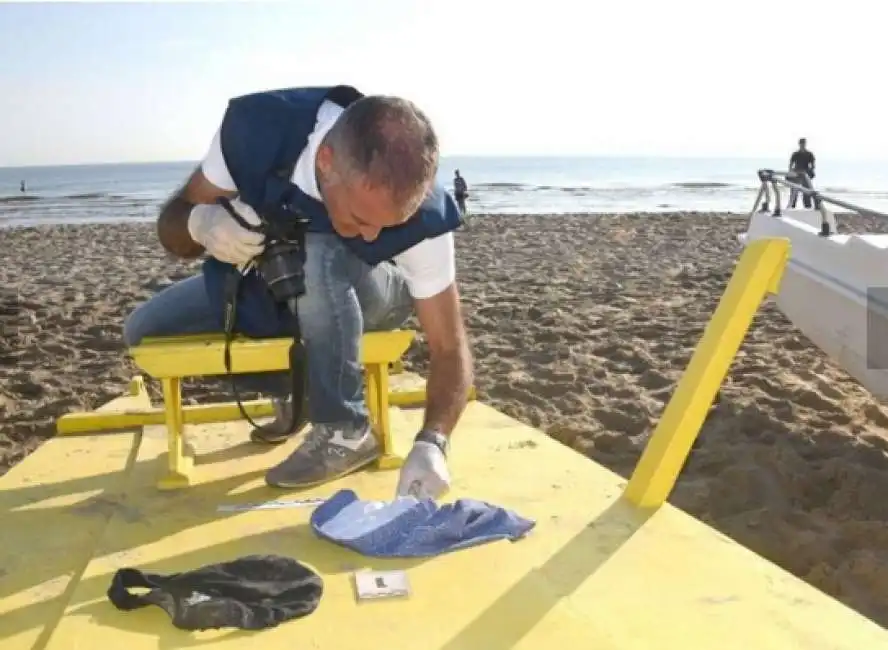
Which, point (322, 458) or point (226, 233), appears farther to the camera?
point (322, 458)

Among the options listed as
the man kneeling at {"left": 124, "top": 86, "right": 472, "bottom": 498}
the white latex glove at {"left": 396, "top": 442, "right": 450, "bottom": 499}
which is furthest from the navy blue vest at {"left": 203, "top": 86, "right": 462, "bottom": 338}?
the white latex glove at {"left": 396, "top": 442, "right": 450, "bottom": 499}

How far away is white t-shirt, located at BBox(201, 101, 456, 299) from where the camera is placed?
8.36 ft

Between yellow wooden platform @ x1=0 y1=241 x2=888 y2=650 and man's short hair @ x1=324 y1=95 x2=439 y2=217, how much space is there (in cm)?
82

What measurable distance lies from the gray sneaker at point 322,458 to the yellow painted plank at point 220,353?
0.72 feet

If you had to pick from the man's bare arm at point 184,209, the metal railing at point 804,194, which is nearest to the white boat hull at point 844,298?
the metal railing at point 804,194

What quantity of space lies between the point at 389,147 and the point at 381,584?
3.25 ft

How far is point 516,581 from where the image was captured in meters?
1.95

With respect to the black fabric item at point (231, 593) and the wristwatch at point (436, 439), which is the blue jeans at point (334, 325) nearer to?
the wristwatch at point (436, 439)

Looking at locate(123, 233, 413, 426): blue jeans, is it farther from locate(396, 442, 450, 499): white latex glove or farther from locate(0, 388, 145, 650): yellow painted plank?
locate(0, 388, 145, 650): yellow painted plank

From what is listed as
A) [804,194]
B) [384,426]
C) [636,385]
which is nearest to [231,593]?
[384,426]

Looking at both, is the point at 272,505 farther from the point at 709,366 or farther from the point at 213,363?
the point at 709,366

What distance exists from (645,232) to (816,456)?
10.6m

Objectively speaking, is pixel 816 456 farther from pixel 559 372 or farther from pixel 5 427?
pixel 5 427

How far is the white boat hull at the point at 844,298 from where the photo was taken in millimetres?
3861
